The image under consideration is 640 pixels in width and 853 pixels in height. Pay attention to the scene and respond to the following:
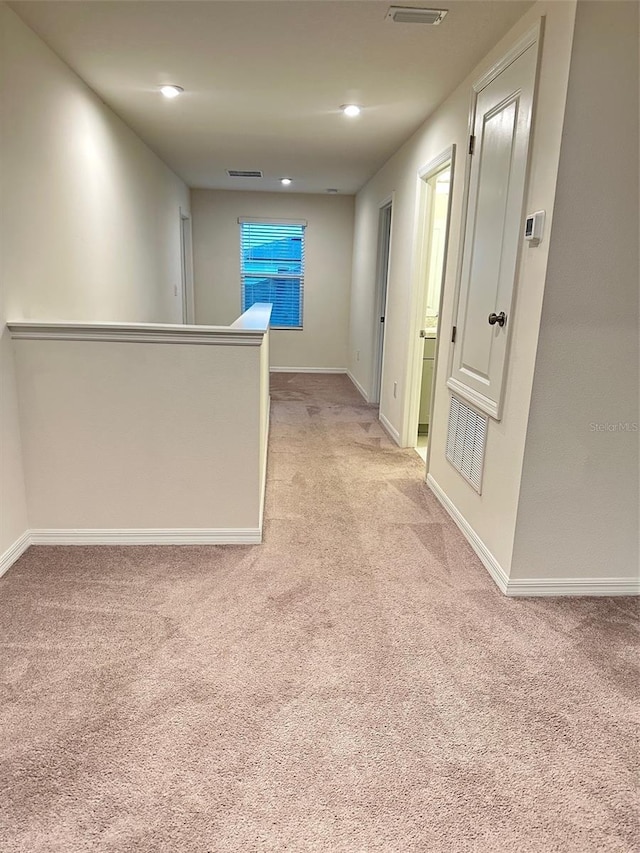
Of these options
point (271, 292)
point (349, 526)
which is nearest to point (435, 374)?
point (349, 526)

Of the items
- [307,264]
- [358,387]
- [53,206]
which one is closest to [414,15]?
[53,206]

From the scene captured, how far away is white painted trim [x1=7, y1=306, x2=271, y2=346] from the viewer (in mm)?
2416

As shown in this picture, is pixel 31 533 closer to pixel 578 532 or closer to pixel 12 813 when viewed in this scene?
pixel 12 813

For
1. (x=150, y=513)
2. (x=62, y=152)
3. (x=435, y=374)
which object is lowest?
(x=150, y=513)

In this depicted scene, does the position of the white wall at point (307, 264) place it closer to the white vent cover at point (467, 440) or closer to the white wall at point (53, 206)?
the white wall at point (53, 206)

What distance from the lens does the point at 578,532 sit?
7.65 feet

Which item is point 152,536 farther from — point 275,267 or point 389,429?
point 275,267

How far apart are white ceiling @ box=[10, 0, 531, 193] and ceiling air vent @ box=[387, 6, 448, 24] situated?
4 centimetres

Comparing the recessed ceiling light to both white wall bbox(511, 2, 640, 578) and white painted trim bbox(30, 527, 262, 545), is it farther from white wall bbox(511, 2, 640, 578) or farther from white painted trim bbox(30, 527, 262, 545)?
white painted trim bbox(30, 527, 262, 545)

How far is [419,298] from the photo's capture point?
Answer: 4.10m

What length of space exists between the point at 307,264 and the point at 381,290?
2058mm

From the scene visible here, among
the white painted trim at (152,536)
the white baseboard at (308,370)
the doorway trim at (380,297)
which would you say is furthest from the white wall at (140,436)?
the white baseboard at (308,370)

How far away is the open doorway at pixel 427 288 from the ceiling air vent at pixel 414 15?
3.61 feet

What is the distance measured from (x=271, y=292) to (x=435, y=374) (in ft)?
15.0
